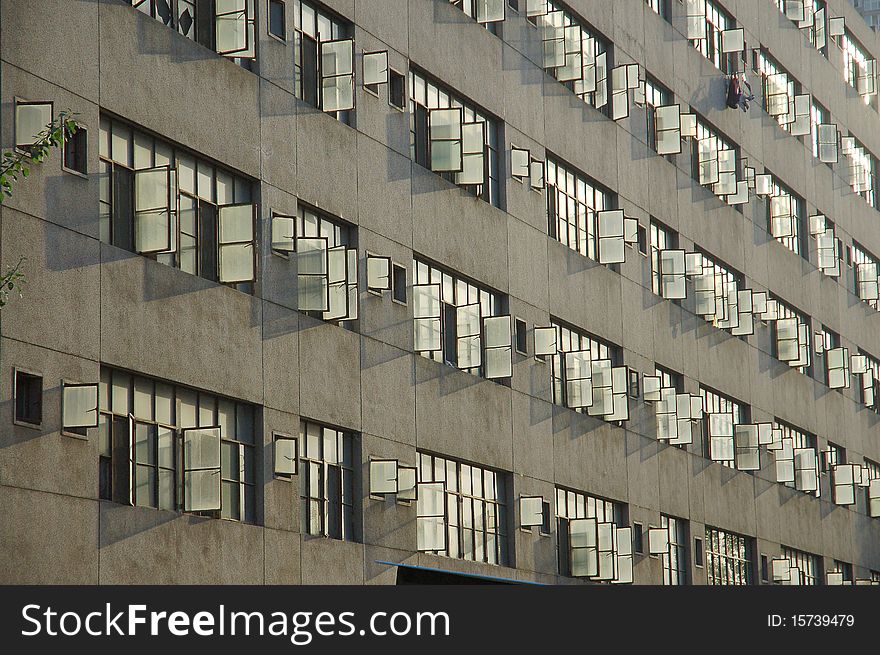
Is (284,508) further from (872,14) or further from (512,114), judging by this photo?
(872,14)

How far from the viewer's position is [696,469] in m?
45.0

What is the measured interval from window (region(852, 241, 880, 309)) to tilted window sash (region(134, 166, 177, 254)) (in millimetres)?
41104

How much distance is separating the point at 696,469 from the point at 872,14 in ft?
413

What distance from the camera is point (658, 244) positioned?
44.6m

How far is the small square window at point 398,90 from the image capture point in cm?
3272

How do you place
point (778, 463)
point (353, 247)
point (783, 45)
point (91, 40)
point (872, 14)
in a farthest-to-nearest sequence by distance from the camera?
point (872, 14), point (783, 45), point (778, 463), point (353, 247), point (91, 40)

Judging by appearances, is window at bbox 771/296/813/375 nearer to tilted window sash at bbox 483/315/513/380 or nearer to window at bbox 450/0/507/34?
tilted window sash at bbox 483/315/513/380

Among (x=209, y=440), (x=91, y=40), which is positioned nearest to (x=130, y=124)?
(x=91, y=40)

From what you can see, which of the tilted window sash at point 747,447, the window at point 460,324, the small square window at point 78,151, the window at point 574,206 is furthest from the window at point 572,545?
the small square window at point 78,151

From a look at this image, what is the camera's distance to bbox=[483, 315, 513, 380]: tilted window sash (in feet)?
115

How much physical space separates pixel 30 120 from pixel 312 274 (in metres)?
7.10

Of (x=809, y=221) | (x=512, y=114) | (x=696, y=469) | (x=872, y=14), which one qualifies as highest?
(x=872, y=14)

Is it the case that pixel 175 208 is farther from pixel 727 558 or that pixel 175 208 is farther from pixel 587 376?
pixel 727 558

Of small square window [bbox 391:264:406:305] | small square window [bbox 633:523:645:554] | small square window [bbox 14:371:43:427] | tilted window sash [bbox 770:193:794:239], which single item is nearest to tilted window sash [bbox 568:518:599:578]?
small square window [bbox 633:523:645:554]
